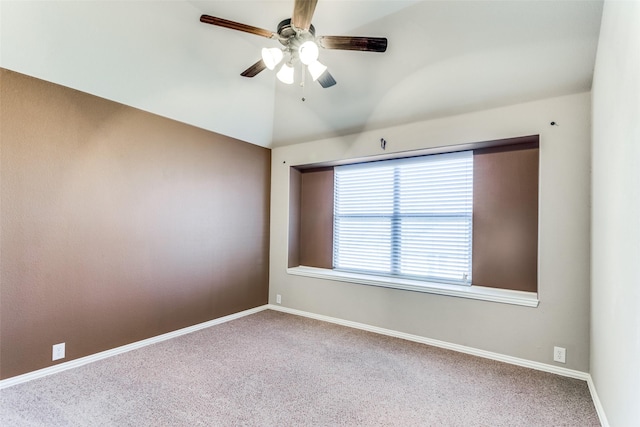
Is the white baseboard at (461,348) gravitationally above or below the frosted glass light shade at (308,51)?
below

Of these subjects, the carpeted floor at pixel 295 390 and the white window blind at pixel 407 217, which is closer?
the carpeted floor at pixel 295 390

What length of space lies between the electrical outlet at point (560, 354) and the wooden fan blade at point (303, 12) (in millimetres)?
3347

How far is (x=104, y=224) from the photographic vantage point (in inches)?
117

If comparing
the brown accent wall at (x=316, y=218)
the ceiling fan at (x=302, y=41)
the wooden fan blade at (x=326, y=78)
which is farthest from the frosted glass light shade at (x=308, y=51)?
the brown accent wall at (x=316, y=218)

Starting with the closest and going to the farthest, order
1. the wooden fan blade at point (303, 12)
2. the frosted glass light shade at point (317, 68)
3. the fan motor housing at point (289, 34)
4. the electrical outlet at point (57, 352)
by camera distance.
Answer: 1. the wooden fan blade at point (303, 12)
2. the fan motor housing at point (289, 34)
3. the frosted glass light shade at point (317, 68)
4. the electrical outlet at point (57, 352)

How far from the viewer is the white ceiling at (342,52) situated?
2.28 metres

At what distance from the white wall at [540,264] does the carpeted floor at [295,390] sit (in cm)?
26

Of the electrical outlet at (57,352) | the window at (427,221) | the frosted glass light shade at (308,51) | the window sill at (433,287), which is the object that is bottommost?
the electrical outlet at (57,352)

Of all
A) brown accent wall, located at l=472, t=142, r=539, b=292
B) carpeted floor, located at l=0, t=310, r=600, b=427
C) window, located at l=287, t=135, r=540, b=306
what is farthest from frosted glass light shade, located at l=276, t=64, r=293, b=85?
carpeted floor, located at l=0, t=310, r=600, b=427

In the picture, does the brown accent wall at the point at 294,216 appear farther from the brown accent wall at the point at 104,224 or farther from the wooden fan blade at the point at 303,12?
the wooden fan blade at the point at 303,12

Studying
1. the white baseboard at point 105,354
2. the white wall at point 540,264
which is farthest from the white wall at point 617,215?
the white baseboard at point 105,354

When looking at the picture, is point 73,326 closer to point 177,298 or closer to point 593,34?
point 177,298

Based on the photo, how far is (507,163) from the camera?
3291 mm

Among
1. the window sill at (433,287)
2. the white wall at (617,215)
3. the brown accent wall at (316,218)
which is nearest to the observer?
the white wall at (617,215)
